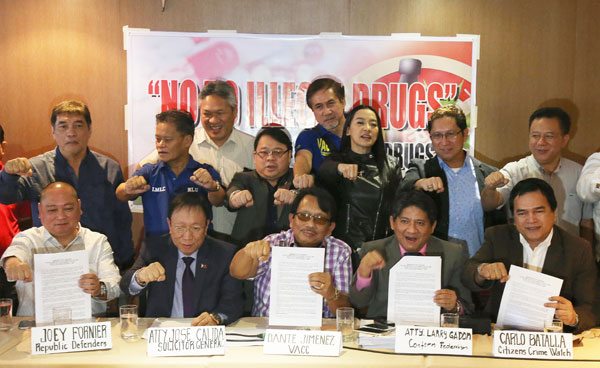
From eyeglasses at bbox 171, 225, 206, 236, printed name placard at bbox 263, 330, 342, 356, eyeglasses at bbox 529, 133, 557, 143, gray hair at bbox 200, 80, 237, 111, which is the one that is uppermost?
gray hair at bbox 200, 80, 237, 111

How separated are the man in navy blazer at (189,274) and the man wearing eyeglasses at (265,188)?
27.0 inches

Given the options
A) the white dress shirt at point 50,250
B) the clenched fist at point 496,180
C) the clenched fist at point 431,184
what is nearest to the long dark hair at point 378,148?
the clenched fist at point 431,184

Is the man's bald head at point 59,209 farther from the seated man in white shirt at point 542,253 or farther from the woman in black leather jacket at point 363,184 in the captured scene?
the seated man in white shirt at point 542,253

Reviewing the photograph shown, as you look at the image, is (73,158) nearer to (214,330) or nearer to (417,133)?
(214,330)

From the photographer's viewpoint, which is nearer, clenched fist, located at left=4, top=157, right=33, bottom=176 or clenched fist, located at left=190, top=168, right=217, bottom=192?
clenched fist, located at left=4, top=157, right=33, bottom=176

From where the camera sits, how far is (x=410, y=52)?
4594 mm

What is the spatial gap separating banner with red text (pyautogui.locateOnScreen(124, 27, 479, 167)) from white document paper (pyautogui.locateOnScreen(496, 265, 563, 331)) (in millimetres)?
2083

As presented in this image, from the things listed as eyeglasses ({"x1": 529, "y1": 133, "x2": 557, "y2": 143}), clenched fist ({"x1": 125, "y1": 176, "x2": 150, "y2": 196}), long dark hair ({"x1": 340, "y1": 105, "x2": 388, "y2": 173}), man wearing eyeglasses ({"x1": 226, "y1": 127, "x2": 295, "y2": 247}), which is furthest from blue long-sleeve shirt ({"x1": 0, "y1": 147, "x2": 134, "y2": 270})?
eyeglasses ({"x1": 529, "y1": 133, "x2": 557, "y2": 143})

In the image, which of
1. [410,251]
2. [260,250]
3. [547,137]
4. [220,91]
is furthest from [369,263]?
[220,91]

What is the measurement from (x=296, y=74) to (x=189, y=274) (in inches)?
79.3

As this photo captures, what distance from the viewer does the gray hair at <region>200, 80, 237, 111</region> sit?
459cm

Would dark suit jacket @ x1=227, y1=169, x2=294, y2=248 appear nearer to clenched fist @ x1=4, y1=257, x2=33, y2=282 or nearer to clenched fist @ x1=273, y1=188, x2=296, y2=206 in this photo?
clenched fist @ x1=273, y1=188, x2=296, y2=206

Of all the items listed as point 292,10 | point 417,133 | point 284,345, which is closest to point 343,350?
point 284,345

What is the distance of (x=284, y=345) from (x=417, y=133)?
2514 millimetres
